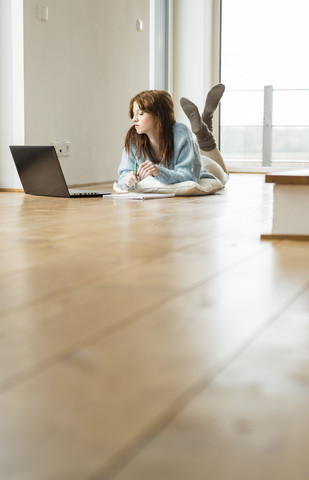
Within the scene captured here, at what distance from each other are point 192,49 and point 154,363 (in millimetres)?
6276

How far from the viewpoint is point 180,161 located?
3.50m

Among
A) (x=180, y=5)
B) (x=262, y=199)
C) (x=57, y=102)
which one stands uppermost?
(x=180, y=5)

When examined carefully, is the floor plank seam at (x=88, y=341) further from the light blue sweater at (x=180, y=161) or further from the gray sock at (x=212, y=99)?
the gray sock at (x=212, y=99)

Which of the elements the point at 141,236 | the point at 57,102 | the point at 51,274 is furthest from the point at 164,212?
the point at 57,102

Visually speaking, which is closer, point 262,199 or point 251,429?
point 251,429

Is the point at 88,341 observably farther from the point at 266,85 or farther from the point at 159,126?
the point at 266,85

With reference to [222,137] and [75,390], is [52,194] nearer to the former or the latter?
[75,390]

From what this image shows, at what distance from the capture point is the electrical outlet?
4.27m

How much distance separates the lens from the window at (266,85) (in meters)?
6.67

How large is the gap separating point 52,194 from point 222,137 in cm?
375

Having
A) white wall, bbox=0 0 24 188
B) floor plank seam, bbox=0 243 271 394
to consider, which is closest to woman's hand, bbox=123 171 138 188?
white wall, bbox=0 0 24 188

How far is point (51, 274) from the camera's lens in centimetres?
129

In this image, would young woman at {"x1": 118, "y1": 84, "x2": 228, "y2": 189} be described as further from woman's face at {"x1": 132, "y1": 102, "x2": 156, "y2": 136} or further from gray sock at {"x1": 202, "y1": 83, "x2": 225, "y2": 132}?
gray sock at {"x1": 202, "y1": 83, "x2": 225, "y2": 132}

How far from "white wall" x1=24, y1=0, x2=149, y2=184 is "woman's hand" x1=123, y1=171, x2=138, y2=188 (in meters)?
0.82
